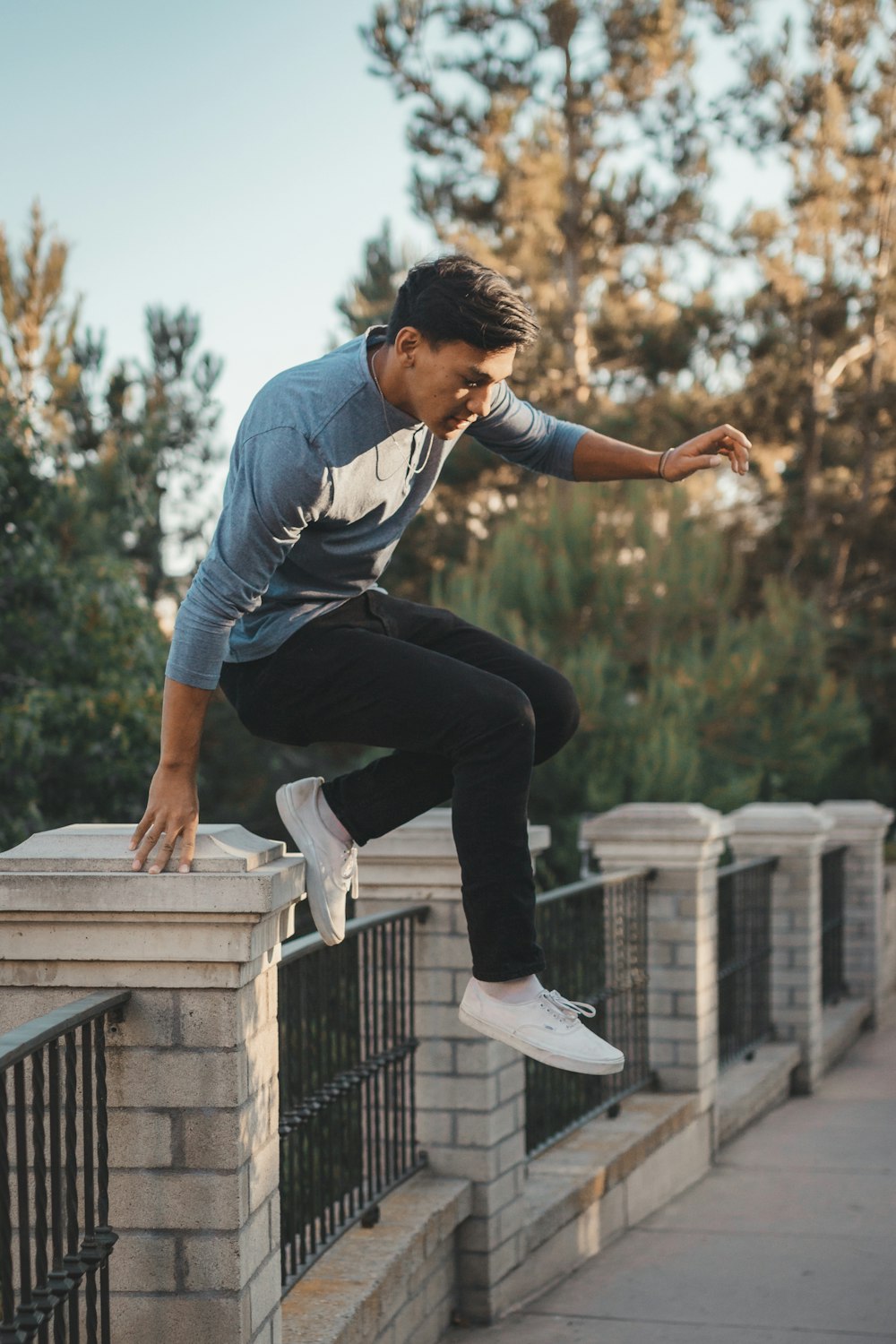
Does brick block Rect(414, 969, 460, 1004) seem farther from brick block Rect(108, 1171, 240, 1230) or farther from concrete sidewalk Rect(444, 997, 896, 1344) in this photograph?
brick block Rect(108, 1171, 240, 1230)

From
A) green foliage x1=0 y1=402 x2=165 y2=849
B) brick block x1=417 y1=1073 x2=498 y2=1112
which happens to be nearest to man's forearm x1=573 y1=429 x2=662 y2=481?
brick block x1=417 y1=1073 x2=498 y2=1112

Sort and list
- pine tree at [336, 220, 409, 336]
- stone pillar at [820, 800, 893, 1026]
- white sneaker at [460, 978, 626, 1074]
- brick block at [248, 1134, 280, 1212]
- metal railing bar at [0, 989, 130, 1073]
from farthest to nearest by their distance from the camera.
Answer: pine tree at [336, 220, 409, 336] < stone pillar at [820, 800, 893, 1026] < white sneaker at [460, 978, 626, 1074] < brick block at [248, 1134, 280, 1212] < metal railing bar at [0, 989, 130, 1073]

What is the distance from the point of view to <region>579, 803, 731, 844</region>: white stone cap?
7559mm

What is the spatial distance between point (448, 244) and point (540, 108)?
87.3 inches

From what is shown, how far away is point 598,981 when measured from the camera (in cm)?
737

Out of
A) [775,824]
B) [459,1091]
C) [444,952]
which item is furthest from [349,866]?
[775,824]

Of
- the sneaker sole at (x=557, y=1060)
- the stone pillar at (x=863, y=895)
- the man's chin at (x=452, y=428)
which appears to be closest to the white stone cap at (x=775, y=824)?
the stone pillar at (x=863, y=895)

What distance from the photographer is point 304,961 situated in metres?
4.16

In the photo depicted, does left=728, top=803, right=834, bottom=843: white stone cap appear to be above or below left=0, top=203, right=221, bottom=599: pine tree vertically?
A: below

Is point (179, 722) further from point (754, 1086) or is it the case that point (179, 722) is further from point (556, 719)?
point (754, 1086)

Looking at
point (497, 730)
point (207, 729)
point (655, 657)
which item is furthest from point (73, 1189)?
point (207, 729)

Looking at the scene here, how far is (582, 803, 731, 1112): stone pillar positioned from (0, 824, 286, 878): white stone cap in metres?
4.83

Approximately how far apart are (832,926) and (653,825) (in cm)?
527

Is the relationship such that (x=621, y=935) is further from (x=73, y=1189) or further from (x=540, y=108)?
(x=540, y=108)
